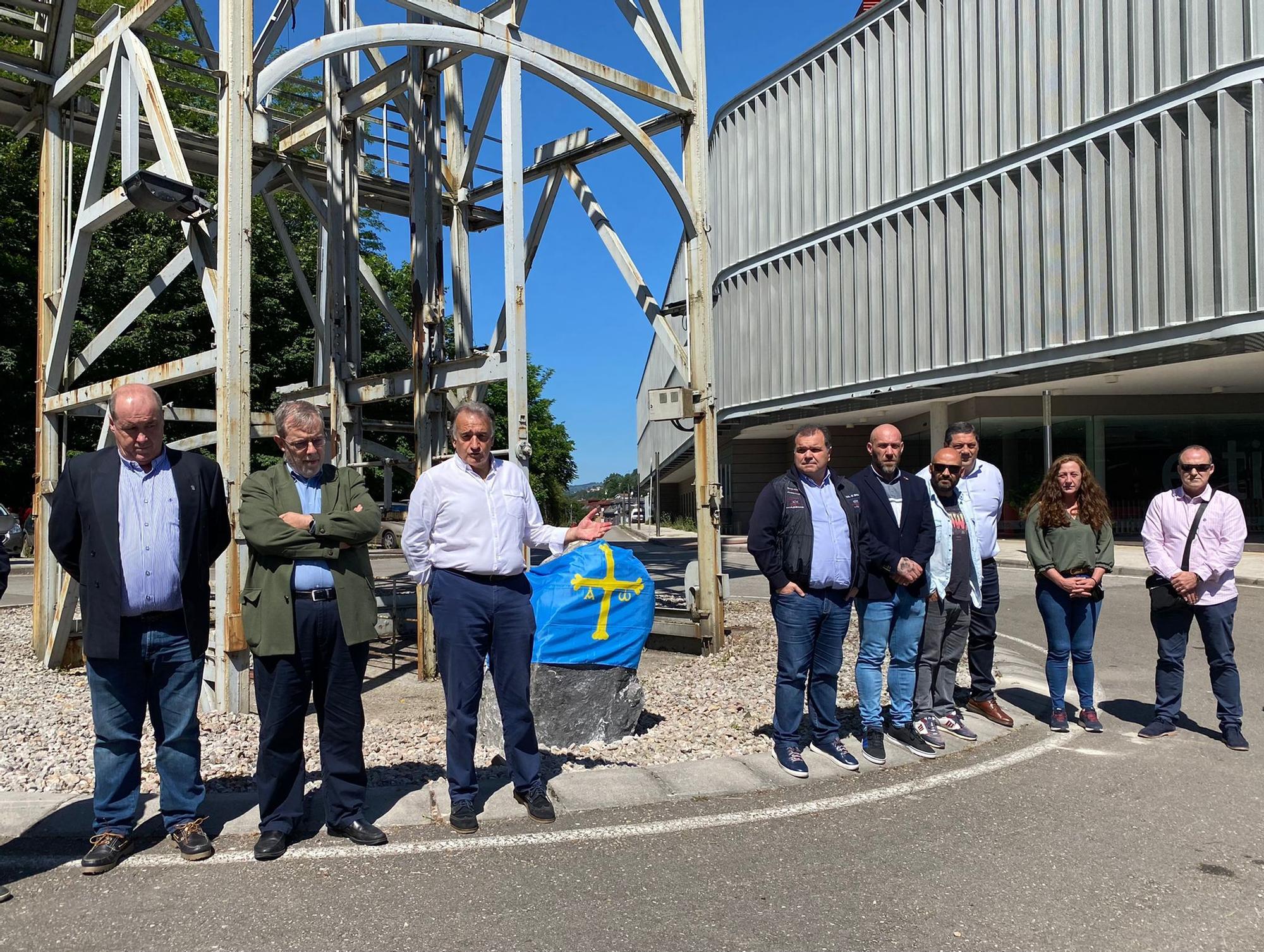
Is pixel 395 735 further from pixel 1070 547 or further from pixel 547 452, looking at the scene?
pixel 547 452

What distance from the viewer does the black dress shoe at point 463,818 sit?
4273 millimetres

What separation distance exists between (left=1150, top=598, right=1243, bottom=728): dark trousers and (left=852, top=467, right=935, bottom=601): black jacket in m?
1.62

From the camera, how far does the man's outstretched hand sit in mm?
4660

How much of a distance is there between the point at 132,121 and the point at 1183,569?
764cm

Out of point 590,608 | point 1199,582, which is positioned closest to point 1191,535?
point 1199,582

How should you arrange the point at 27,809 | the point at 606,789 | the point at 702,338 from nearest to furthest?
the point at 27,809, the point at 606,789, the point at 702,338

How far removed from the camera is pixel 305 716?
4172 millimetres

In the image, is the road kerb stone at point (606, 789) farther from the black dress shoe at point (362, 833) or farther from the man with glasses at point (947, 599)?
the man with glasses at point (947, 599)

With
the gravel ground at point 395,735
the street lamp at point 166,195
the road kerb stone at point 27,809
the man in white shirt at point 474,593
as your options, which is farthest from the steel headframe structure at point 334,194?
the man in white shirt at point 474,593

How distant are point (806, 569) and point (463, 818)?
6.82 feet

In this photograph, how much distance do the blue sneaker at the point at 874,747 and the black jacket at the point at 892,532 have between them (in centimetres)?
74

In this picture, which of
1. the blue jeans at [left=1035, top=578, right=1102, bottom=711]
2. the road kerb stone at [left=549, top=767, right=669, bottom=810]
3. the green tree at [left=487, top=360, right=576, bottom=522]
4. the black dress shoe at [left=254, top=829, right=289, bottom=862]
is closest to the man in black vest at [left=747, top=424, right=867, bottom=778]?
the road kerb stone at [left=549, top=767, right=669, bottom=810]

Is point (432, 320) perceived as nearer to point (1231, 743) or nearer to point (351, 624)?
point (351, 624)

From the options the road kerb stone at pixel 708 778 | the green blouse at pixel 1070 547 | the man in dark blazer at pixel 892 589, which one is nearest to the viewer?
the road kerb stone at pixel 708 778
